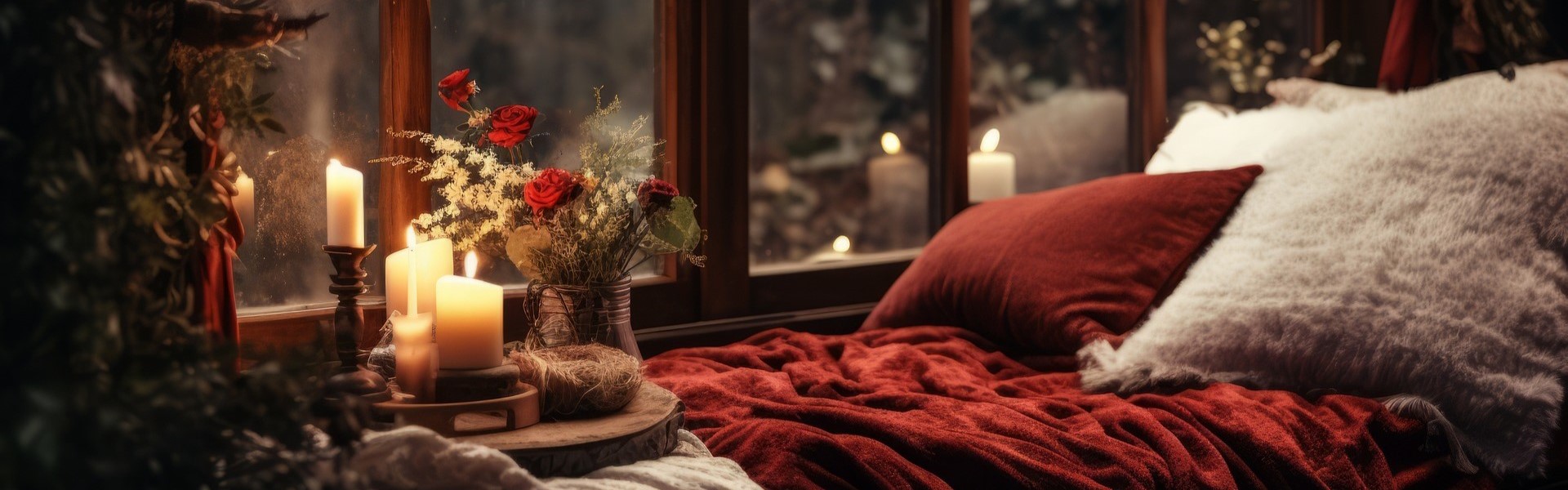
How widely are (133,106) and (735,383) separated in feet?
3.47

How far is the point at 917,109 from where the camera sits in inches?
97.3

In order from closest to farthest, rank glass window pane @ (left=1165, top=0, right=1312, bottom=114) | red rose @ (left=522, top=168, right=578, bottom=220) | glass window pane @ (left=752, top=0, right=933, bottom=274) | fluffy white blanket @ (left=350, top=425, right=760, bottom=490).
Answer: fluffy white blanket @ (left=350, top=425, right=760, bottom=490) → red rose @ (left=522, top=168, right=578, bottom=220) → glass window pane @ (left=752, top=0, right=933, bottom=274) → glass window pane @ (left=1165, top=0, right=1312, bottom=114)

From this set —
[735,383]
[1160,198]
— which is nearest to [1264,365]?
[1160,198]

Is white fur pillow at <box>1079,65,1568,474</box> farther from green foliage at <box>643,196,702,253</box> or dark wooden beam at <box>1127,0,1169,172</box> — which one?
dark wooden beam at <box>1127,0,1169,172</box>

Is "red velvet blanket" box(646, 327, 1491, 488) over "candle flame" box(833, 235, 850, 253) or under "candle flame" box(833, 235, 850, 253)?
under

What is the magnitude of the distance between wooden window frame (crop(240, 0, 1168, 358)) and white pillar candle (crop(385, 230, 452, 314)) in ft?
1.01

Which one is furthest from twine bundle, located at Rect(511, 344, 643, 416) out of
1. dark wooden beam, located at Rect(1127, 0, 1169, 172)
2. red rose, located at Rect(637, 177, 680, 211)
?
dark wooden beam, located at Rect(1127, 0, 1169, 172)

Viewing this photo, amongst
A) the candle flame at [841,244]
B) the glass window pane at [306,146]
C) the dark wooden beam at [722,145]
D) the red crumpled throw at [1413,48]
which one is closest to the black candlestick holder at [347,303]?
the glass window pane at [306,146]

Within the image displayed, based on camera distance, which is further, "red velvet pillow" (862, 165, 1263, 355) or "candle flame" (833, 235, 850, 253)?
"candle flame" (833, 235, 850, 253)

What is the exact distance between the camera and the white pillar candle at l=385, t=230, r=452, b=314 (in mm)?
1452

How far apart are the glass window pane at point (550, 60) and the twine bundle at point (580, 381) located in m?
0.62

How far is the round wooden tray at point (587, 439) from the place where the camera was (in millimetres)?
1158

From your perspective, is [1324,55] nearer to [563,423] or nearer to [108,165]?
[563,423]

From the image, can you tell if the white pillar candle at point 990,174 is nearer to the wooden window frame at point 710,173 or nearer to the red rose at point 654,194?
the wooden window frame at point 710,173
